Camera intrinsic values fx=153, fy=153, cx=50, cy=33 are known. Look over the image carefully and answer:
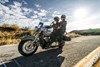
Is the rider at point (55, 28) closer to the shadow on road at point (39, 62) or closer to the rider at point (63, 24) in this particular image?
the rider at point (63, 24)

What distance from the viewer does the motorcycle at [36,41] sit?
5.45 meters

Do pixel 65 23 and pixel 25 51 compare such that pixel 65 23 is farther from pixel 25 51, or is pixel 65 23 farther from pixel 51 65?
pixel 51 65

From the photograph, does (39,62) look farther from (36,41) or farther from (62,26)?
(62,26)

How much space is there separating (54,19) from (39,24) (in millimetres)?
1549

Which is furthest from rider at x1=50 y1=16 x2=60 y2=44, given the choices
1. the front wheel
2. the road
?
the front wheel

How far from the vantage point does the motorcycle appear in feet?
17.9

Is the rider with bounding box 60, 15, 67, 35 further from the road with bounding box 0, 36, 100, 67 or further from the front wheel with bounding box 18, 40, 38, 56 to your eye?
the front wheel with bounding box 18, 40, 38, 56

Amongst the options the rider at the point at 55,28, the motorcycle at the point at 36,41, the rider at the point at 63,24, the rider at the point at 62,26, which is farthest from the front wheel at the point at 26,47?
the rider at the point at 63,24

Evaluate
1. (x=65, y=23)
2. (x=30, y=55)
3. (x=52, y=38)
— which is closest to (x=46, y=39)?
Result: (x=52, y=38)

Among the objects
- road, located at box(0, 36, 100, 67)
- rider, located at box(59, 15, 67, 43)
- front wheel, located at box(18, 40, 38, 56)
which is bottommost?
road, located at box(0, 36, 100, 67)

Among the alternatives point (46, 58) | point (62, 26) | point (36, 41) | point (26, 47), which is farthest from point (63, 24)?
point (46, 58)

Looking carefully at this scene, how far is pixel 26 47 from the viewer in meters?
5.52

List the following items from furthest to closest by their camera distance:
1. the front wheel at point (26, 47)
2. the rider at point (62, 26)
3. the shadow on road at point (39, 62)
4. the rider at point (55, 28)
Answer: the rider at point (62, 26) < the rider at point (55, 28) < the front wheel at point (26, 47) < the shadow on road at point (39, 62)

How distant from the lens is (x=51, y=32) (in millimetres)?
6895
